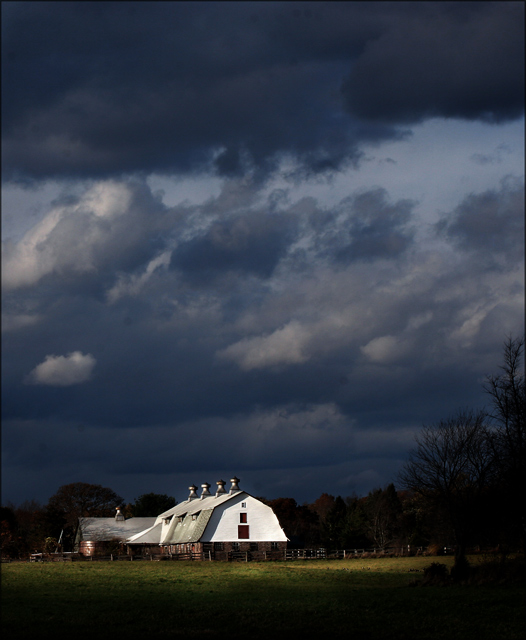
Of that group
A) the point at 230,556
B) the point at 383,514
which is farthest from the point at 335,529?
the point at 230,556

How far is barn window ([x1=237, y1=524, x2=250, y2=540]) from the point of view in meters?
71.7

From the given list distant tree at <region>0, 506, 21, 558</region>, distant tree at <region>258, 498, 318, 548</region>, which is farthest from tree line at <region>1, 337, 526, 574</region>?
distant tree at <region>258, 498, 318, 548</region>

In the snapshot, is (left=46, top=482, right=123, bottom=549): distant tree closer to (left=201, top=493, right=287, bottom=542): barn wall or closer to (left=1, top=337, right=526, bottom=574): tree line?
(left=1, top=337, right=526, bottom=574): tree line

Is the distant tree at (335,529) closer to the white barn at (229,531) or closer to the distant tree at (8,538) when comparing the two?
the white barn at (229,531)

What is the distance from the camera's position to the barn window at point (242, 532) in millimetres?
71725

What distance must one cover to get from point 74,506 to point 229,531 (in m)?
22.7

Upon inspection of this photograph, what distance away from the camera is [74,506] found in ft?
278

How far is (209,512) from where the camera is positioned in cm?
7231

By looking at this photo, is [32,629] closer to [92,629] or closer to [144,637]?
[92,629]

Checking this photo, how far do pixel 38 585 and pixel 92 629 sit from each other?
49.6ft

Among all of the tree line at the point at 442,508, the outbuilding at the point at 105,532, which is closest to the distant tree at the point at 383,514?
the tree line at the point at 442,508

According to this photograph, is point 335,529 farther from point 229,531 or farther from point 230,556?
point 230,556

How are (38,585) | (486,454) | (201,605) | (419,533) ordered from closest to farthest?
(201,605)
(38,585)
(486,454)
(419,533)

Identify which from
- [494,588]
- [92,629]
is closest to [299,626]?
[92,629]
